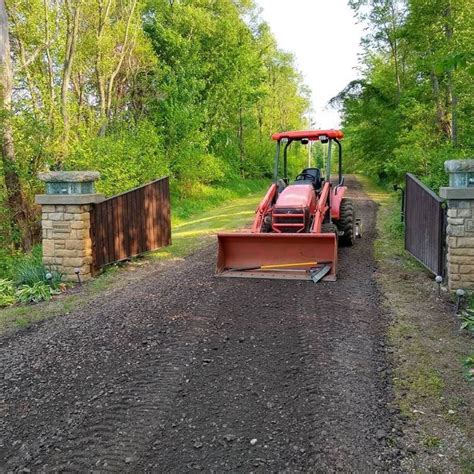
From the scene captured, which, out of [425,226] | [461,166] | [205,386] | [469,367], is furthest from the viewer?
[425,226]

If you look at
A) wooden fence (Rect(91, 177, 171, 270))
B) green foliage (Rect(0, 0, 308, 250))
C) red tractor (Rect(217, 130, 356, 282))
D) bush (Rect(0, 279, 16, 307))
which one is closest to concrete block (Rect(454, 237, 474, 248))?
red tractor (Rect(217, 130, 356, 282))

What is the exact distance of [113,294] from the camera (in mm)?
6504

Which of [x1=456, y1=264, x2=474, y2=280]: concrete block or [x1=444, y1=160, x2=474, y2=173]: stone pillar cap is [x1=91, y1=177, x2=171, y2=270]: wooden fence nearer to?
[x1=444, y1=160, x2=474, y2=173]: stone pillar cap

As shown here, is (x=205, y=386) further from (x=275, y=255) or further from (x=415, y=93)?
(x=415, y=93)

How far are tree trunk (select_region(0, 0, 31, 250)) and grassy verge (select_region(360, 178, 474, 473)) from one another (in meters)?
7.14

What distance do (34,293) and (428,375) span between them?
5.15 meters

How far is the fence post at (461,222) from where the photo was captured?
19.0 feet

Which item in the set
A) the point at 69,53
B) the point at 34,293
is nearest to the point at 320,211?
the point at 34,293

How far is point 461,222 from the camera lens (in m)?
5.84

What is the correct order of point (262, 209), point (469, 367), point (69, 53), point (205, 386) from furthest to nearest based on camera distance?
point (69, 53), point (262, 209), point (469, 367), point (205, 386)

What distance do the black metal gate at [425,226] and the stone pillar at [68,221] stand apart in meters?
4.88

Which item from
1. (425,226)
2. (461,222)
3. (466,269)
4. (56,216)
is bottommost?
(466,269)

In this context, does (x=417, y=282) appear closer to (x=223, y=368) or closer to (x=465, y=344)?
(x=465, y=344)

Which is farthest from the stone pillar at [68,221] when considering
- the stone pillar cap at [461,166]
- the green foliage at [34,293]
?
the stone pillar cap at [461,166]
